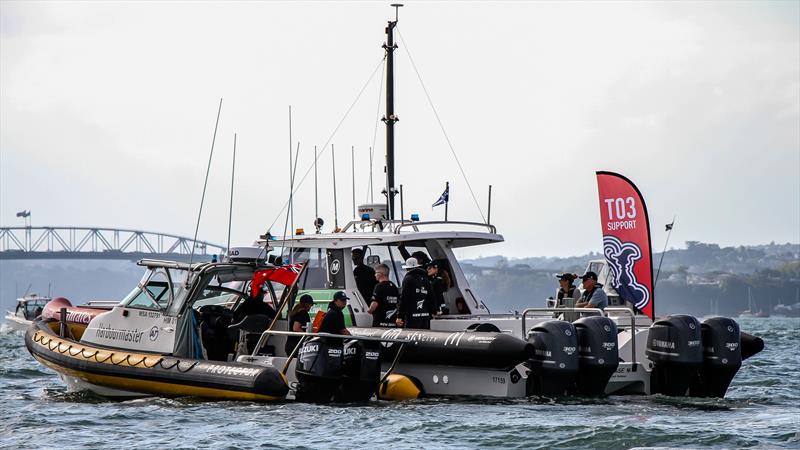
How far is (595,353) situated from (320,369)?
325 cm

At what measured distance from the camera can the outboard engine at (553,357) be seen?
13.8 m

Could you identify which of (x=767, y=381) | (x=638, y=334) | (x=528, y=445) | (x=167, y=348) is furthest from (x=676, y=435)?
(x=767, y=381)

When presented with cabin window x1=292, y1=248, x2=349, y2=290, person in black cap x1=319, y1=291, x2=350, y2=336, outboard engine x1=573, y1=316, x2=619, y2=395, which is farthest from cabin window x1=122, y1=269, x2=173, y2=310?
outboard engine x1=573, y1=316, x2=619, y2=395

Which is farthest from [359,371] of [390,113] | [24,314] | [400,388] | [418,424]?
[24,314]

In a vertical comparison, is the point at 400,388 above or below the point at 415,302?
below

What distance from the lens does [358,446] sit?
11.5m

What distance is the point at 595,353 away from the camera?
14.0m

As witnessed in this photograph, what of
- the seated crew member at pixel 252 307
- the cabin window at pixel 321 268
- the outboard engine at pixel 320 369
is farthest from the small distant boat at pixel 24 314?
the outboard engine at pixel 320 369

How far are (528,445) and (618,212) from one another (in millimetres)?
6377

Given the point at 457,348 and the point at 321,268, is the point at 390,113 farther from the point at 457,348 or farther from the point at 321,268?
the point at 457,348

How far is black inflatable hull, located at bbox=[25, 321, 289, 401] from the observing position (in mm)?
13859

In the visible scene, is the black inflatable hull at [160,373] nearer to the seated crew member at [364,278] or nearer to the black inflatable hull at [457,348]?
the black inflatable hull at [457,348]

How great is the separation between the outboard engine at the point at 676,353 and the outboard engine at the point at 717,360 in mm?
157

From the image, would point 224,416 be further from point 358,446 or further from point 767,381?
point 767,381
